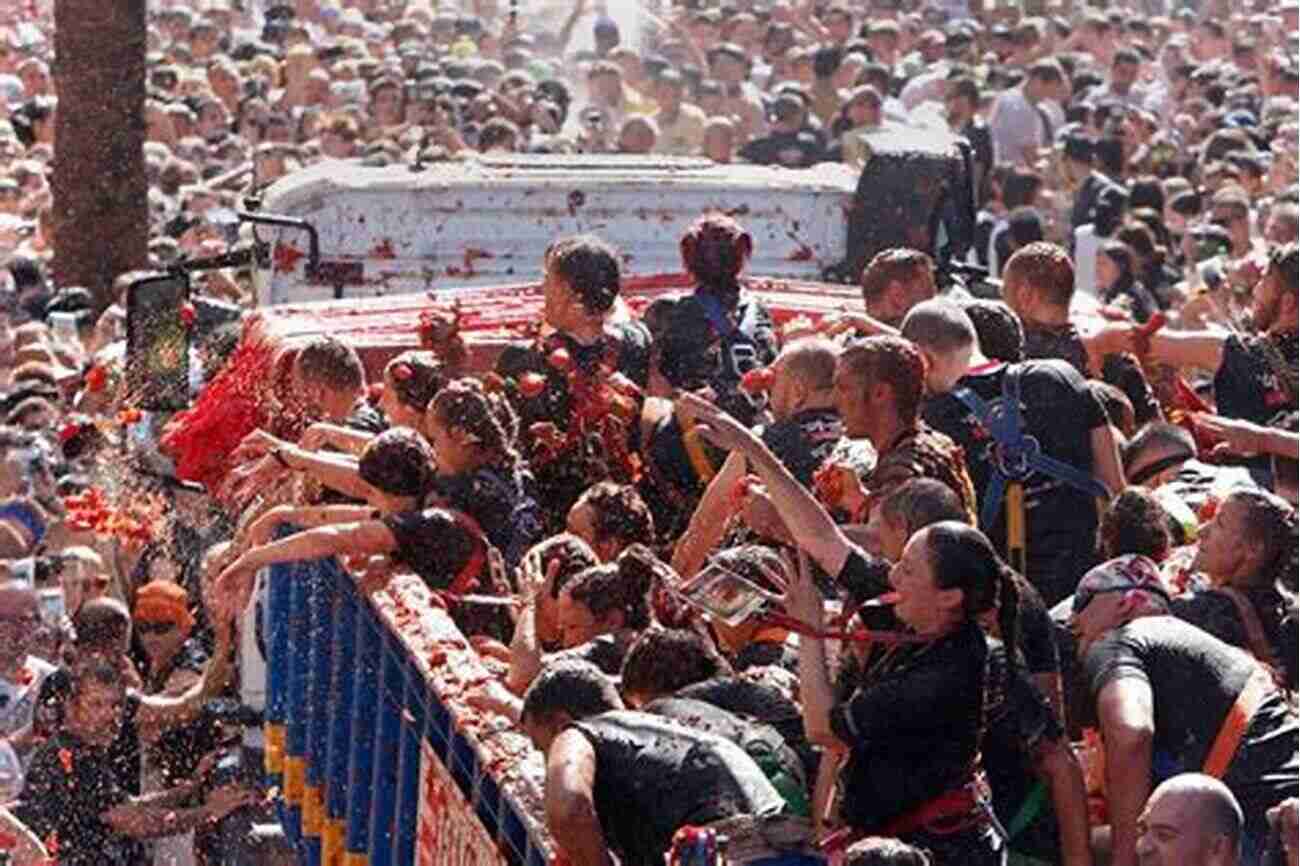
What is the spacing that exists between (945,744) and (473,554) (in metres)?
2.70

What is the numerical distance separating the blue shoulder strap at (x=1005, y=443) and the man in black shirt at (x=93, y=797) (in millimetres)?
2676

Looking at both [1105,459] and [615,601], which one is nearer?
[615,601]

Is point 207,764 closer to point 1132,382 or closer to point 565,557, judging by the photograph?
point 565,557

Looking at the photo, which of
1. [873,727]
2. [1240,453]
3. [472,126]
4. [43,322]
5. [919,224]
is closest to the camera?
[873,727]

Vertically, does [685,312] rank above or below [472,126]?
above

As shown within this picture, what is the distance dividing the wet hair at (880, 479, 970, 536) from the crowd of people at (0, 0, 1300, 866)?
10mm

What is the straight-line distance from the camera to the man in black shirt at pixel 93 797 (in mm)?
11367

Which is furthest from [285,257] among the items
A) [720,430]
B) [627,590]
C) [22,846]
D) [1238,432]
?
[720,430]

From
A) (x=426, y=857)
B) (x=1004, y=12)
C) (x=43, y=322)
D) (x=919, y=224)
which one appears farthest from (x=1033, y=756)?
(x=1004, y=12)

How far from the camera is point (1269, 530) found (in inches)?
350

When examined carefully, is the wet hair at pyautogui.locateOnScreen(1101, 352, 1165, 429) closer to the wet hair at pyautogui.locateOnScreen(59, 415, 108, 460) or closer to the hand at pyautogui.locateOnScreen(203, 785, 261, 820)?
the hand at pyautogui.locateOnScreen(203, 785, 261, 820)

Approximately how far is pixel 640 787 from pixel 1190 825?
1054 millimetres

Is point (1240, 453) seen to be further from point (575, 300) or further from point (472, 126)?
point (472, 126)

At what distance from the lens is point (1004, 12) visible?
29641 mm
